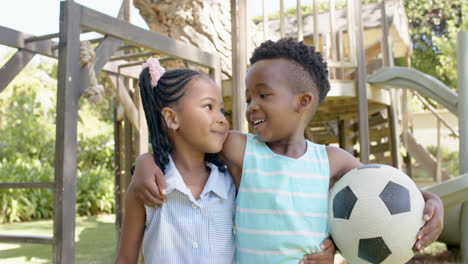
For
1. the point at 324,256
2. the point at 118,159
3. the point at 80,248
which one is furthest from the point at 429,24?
the point at 324,256

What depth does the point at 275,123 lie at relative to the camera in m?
1.67

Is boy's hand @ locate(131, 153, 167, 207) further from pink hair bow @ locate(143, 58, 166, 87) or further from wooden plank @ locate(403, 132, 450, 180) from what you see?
wooden plank @ locate(403, 132, 450, 180)

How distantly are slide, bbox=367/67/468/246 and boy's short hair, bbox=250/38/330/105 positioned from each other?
1654 millimetres

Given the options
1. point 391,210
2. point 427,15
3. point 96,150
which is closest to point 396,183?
point 391,210

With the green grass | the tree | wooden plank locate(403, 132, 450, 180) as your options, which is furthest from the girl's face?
the tree

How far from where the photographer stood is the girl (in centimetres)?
154

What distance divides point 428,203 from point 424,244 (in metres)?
0.15

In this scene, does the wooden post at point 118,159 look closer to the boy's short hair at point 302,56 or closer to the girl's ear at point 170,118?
the girl's ear at point 170,118

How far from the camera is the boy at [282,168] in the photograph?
1536mm

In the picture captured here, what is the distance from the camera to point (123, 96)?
192 inches

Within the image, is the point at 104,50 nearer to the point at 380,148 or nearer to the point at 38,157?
the point at 380,148

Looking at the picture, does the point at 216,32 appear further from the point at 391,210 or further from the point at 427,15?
the point at 427,15

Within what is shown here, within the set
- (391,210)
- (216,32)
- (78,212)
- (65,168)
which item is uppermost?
(216,32)

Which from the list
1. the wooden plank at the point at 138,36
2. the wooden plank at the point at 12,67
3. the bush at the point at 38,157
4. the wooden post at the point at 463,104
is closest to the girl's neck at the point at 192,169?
the wooden plank at the point at 138,36
